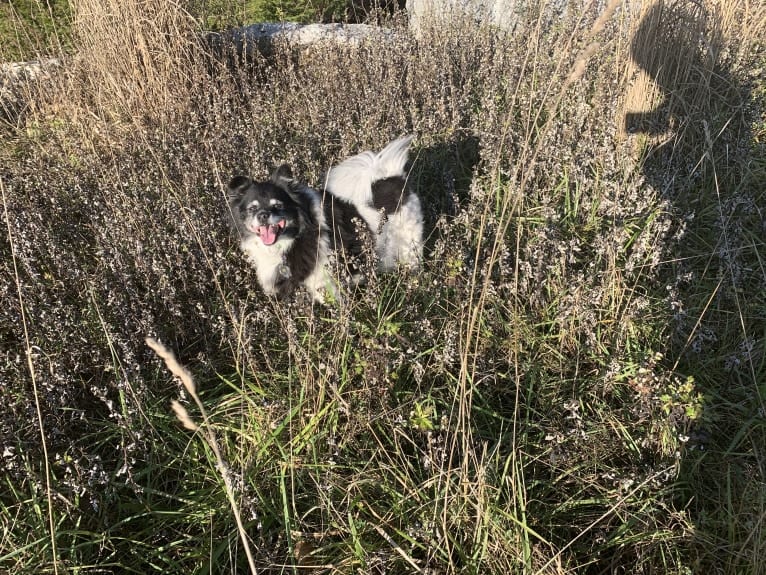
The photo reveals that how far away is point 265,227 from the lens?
267 cm

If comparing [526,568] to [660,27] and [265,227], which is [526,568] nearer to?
[265,227]

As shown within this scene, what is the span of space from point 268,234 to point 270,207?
→ 0.51 feet

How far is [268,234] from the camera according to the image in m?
2.70

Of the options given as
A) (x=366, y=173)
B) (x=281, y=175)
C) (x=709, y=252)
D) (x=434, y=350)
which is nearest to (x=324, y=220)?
(x=281, y=175)

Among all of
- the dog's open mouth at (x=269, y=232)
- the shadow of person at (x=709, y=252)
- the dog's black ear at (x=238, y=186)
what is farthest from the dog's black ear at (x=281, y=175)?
the shadow of person at (x=709, y=252)

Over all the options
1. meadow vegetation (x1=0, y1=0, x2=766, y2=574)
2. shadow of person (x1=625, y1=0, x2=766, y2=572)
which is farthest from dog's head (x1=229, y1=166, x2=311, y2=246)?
shadow of person (x1=625, y1=0, x2=766, y2=572)

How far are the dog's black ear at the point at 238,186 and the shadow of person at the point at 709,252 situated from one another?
236 centimetres

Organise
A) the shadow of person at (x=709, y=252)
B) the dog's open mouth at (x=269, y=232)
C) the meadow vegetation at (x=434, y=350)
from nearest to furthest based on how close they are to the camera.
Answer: the meadow vegetation at (x=434, y=350) → the shadow of person at (x=709, y=252) → the dog's open mouth at (x=269, y=232)

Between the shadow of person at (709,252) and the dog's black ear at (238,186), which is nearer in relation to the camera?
the shadow of person at (709,252)

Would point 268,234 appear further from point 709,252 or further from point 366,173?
point 709,252

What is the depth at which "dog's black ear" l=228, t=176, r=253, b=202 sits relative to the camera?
281 cm

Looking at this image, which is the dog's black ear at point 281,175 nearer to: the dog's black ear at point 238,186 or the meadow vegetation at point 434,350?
the dog's black ear at point 238,186

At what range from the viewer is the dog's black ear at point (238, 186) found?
2807 mm

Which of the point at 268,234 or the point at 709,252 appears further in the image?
the point at 709,252
